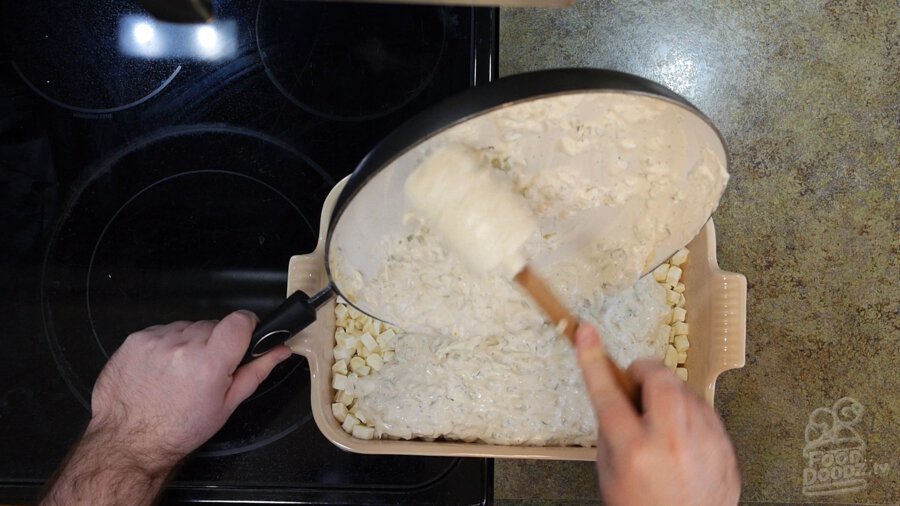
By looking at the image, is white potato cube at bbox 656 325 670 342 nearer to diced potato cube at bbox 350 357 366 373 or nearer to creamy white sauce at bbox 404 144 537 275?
creamy white sauce at bbox 404 144 537 275

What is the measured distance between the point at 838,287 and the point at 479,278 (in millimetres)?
694

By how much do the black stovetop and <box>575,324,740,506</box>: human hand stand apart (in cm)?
47

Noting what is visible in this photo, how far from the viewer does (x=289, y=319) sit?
88cm

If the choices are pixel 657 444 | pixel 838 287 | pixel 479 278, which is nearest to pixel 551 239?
pixel 479 278

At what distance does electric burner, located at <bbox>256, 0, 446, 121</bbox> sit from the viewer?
1.08 meters

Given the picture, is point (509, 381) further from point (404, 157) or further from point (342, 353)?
point (404, 157)

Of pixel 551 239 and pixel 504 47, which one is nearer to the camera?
pixel 551 239

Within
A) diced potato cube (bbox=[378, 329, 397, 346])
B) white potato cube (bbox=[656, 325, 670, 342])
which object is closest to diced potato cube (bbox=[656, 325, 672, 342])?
white potato cube (bbox=[656, 325, 670, 342])

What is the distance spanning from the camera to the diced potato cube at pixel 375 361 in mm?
1042

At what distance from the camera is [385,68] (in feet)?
3.57

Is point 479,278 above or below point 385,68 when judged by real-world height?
below

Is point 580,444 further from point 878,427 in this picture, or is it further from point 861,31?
point 861,31

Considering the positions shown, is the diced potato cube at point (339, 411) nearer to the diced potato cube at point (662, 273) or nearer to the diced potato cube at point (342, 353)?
the diced potato cube at point (342, 353)

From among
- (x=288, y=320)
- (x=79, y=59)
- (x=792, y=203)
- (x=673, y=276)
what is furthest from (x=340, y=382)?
(x=792, y=203)
